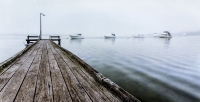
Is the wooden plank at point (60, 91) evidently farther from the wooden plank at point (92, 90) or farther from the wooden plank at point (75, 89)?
the wooden plank at point (92, 90)

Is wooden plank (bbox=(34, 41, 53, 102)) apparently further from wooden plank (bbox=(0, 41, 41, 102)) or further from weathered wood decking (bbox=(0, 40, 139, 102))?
wooden plank (bbox=(0, 41, 41, 102))

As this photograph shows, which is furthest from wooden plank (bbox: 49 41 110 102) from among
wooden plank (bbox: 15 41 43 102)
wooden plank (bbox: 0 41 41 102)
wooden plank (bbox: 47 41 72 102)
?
wooden plank (bbox: 0 41 41 102)

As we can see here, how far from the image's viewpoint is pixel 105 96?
2156mm

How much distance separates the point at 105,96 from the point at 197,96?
411 cm

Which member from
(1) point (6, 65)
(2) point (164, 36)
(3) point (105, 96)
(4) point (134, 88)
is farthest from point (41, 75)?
(2) point (164, 36)

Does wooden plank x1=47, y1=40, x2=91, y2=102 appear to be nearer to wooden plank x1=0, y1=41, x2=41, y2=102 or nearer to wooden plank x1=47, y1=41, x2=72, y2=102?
wooden plank x1=47, y1=41, x2=72, y2=102

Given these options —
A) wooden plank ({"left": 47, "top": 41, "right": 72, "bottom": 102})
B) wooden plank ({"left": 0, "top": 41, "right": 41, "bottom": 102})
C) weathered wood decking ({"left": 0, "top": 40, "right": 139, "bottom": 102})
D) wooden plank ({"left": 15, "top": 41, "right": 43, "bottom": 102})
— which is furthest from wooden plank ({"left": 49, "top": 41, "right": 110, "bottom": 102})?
wooden plank ({"left": 0, "top": 41, "right": 41, "bottom": 102})

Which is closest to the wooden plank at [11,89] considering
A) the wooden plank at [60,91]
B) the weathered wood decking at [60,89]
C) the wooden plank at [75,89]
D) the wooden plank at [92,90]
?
the weathered wood decking at [60,89]

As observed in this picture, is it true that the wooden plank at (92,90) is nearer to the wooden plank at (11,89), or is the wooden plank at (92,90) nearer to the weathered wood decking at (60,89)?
the weathered wood decking at (60,89)

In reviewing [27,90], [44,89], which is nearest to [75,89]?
[44,89]

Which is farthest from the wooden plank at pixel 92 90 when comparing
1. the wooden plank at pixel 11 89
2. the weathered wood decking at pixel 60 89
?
the wooden plank at pixel 11 89

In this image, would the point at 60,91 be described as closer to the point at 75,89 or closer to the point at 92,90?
the point at 75,89

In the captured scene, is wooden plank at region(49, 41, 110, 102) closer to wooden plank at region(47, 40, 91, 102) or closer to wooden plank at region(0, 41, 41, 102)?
wooden plank at region(47, 40, 91, 102)

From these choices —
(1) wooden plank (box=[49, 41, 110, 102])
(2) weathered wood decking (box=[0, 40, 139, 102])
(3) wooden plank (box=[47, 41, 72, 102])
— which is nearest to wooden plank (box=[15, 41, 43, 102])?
(2) weathered wood decking (box=[0, 40, 139, 102])
